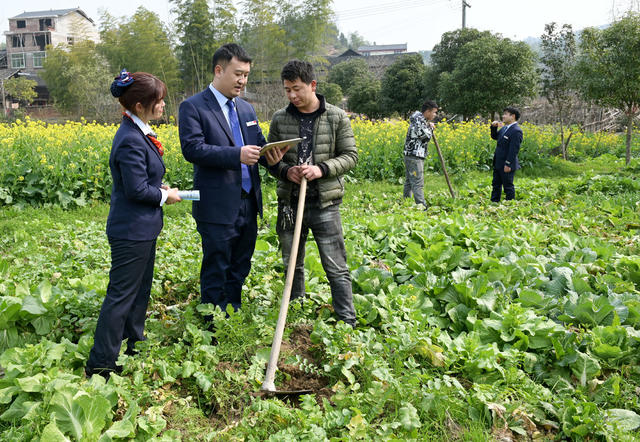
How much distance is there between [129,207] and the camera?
249cm

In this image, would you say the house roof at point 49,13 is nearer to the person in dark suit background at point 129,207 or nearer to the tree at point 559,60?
the tree at point 559,60

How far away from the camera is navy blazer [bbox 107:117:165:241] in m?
2.43

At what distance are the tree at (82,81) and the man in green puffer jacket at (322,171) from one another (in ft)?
70.1

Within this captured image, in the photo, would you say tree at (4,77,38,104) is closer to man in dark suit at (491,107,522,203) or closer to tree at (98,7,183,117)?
tree at (98,7,183,117)

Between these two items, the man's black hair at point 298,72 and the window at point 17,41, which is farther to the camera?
the window at point 17,41

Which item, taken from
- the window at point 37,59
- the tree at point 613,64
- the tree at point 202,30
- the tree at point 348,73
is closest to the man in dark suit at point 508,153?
the tree at point 613,64

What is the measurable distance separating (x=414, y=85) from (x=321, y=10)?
245 inches

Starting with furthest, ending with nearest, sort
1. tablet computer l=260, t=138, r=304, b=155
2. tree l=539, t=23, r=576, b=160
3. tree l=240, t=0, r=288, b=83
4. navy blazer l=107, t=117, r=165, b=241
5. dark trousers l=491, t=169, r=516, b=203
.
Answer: tree l=240, t=0, r=288, b=83 → tree l=539, t=23, r=576, b=160 → dark trousers l=491, t=169, r=516, b=203 → tablet computer l=260, t=138, r=304, b=155 → navy blazer l=107, t=117, r=165, b=241

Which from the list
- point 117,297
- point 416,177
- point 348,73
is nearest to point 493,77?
point 416,177

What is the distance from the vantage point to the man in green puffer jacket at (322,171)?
2996mm

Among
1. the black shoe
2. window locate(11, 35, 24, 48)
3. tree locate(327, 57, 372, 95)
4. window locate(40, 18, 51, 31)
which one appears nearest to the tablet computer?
the black shoe

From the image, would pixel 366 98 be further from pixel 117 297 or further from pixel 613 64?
pixel 117 297

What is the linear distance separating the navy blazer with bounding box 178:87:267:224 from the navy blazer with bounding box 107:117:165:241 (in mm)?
297

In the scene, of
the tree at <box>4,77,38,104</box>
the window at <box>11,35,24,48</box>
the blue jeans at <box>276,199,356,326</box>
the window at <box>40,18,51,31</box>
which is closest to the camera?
the blue jeans at <box>276,199,356,326</box>
